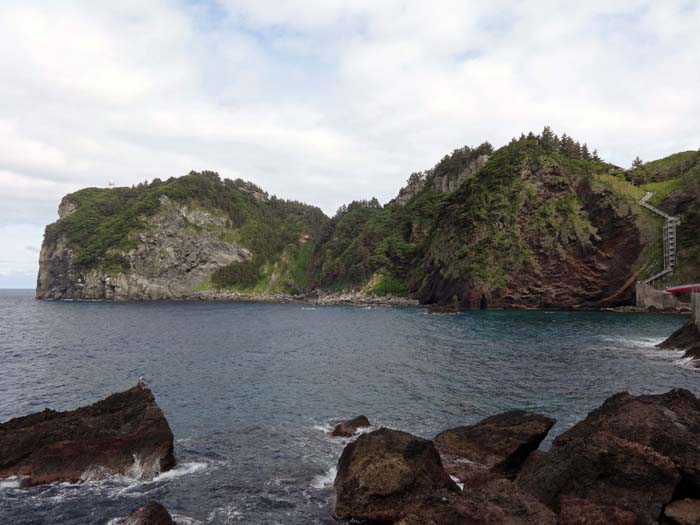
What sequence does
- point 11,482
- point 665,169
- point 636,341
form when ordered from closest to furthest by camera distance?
point 11,482, point 636,341, point 665,169

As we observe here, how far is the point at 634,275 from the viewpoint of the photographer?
332ft

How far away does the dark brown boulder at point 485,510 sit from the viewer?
1152 centimetres

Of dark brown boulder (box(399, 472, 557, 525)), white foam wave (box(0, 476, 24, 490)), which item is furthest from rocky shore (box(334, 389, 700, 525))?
white foam wave (box(0, 476, 24, 490))

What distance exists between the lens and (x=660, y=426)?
15859mm

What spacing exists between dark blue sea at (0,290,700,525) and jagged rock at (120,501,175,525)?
134 centimetres

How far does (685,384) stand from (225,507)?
3477 centimetres

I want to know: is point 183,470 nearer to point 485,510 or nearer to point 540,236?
point 485,510

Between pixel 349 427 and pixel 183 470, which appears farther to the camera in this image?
pixel 349 427

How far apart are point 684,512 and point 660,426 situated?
11.8 ft

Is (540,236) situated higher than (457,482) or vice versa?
(540,236)

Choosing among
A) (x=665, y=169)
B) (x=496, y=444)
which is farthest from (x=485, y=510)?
(x=665, y=169)

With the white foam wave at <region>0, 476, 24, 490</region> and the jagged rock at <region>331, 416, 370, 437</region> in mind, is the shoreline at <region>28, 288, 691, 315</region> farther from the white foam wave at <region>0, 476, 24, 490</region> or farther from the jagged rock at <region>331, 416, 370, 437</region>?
the white foam wave at <region>0, 476, 24, 490</region>

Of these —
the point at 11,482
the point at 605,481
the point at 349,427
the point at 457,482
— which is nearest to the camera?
the point at 605,481

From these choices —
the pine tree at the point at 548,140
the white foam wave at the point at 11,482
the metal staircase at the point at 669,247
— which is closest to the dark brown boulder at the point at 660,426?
the white foam wave at the point at 11,482
